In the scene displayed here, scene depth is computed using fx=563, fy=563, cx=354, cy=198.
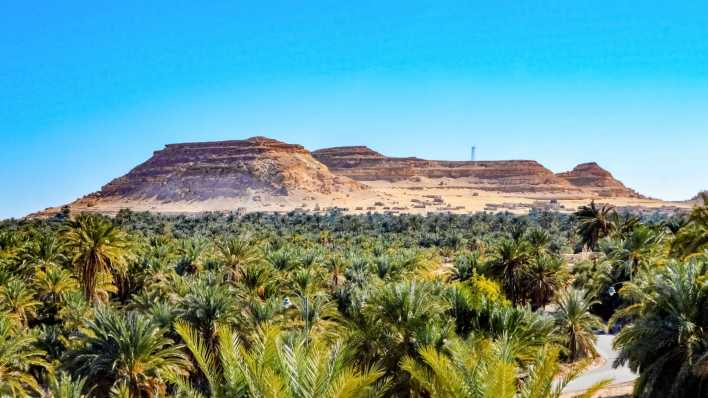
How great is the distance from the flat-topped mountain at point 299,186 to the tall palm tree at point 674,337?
102 metres

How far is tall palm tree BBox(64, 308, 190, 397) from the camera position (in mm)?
15844

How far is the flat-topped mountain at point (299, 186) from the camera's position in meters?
123

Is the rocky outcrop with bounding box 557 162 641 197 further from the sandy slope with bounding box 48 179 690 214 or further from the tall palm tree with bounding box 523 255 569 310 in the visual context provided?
the tall palm tree with bounding box 523 255 569 310

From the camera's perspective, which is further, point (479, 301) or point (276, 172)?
point (276, 172)

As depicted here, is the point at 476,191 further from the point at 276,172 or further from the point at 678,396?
the point at 678,396

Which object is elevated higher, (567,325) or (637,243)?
(637,243)

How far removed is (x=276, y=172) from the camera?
129000 mm

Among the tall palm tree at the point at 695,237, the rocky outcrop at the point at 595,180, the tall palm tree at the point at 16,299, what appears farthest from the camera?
the rocky outcrop at the point at 595,180

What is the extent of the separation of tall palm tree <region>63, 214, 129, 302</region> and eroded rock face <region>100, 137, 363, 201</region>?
9717 cm

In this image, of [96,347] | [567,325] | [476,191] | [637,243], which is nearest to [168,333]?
[96,347]

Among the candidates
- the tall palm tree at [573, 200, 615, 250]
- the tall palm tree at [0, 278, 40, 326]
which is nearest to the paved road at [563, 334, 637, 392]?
the tall palm tree at [573, 200, 615, 250]

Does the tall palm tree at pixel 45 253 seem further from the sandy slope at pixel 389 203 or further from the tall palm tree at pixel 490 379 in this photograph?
the sandy slope at pixel 389 203

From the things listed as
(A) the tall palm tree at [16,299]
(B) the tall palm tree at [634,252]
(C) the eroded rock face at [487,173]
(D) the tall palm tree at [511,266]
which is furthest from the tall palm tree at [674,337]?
(C) the eroded rock face at [487,173]

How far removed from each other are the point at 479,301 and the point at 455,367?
7.92 meters
